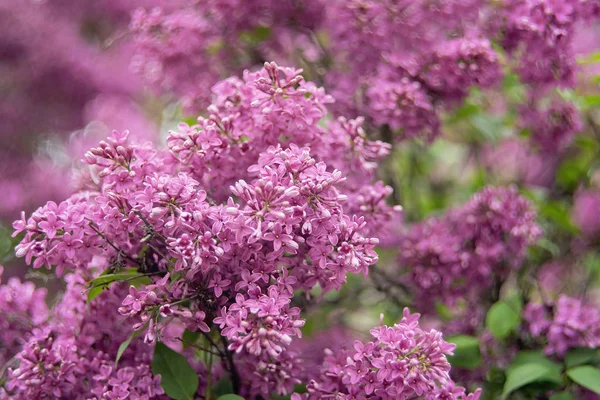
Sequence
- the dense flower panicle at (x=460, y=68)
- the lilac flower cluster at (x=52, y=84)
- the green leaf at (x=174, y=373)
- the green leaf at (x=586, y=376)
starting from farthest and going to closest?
the lilac flower cluster at (x=52, y=84) → the dense flower panicle at (x=460, y=68) → the green leaf at (x=586, y=376) → the green leaf at (x=174, y=373)

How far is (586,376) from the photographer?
1.07m

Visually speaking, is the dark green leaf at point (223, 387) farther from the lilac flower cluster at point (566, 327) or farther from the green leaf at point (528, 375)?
the lilac flower cluster at point (566, 327)

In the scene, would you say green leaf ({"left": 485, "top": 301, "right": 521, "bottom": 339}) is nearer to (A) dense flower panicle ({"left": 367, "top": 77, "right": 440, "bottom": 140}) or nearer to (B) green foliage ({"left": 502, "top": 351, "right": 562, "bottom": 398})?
(B) green foliage ({"left": 502, "top": 351, "right": 562, "bottom": 398})

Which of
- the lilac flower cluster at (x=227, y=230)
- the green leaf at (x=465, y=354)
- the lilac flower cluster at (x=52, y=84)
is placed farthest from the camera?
the lilac flower cluster at (x=52, y=84)

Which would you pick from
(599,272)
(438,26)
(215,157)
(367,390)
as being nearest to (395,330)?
(367,390)

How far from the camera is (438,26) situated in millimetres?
1397

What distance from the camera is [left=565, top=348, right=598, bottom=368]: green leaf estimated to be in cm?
115

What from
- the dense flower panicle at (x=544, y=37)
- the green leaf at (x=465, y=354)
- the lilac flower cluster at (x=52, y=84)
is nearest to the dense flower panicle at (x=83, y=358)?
the green leaf at (x=465, y=354)

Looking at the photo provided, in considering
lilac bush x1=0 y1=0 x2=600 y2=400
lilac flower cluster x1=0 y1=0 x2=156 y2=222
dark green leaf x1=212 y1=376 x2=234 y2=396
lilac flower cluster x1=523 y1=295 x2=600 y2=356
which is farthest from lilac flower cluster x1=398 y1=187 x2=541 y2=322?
lilac flower cluster x1=0 y1=0 x2=156 y2=222

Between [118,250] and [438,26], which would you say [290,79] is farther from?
[438,26]

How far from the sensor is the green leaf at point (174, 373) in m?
0.94

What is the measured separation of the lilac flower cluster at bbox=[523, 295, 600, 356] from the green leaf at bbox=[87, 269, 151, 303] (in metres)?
0.82

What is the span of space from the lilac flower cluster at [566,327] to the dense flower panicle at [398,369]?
0.39 m

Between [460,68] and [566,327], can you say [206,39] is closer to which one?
[460,68]
